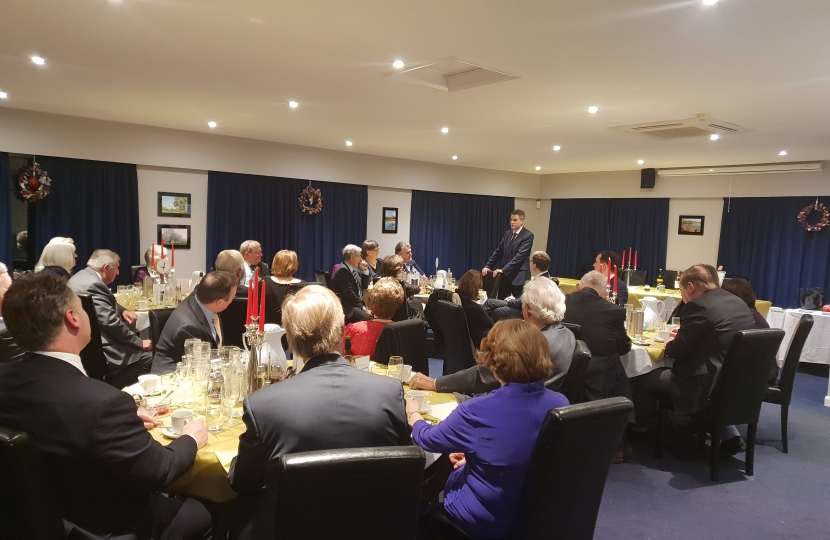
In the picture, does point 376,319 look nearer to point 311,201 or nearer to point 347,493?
point 347,493

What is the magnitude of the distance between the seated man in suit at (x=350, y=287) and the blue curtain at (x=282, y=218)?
11.1 ft

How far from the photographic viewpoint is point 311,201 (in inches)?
380

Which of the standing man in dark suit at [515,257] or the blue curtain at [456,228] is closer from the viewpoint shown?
the standing man in dark suit at [515,257]

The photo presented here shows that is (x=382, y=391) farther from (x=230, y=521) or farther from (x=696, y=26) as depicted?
(x=696, y=26)

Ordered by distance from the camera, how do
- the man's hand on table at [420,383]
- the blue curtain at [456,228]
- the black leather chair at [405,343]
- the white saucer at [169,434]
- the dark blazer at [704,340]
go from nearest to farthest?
the white saucer at [169,434]
the man's hand on table at [420,383]
the black leather chair at [405,343]
the dark blazer at [704,340]
the blue curtain at [456,228]

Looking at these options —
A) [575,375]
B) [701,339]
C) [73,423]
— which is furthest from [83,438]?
[701,339]

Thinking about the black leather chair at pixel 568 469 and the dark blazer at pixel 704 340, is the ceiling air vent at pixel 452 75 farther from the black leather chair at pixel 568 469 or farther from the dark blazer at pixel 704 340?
the black leather chair at pixel 568 469

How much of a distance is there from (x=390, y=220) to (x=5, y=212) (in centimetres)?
626

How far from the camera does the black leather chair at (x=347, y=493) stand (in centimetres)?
139

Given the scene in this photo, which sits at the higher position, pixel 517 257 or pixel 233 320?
pixel 517 257

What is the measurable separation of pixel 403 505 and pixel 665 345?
10.6 feet

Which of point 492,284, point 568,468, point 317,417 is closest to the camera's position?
point 317,417

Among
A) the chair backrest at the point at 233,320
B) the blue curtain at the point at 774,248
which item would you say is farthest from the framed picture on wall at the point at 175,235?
the blue curtain at the point at 774,248

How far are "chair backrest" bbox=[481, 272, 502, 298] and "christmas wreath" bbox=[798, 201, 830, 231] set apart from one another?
535cm
